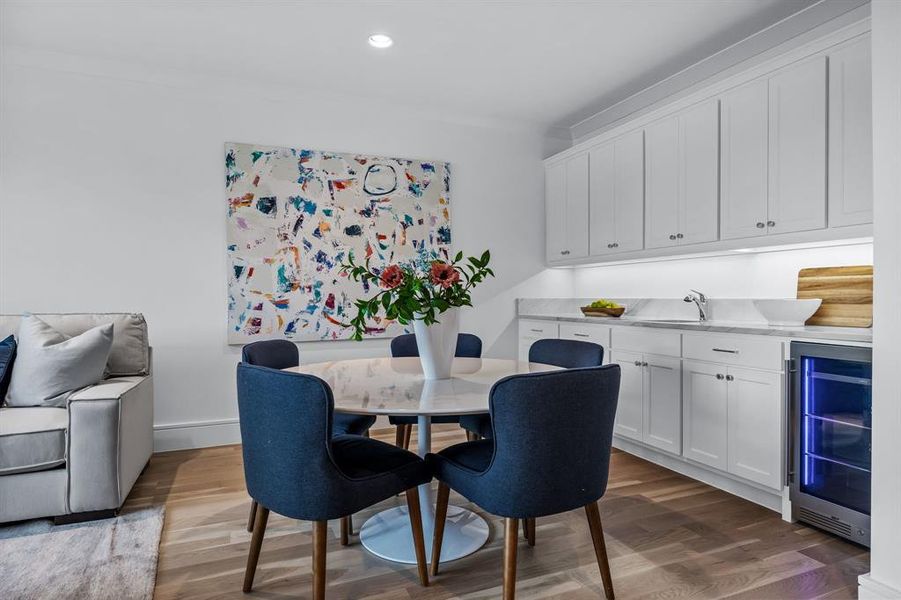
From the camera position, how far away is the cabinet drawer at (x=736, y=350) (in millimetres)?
2680

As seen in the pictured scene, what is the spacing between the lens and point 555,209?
4.79m

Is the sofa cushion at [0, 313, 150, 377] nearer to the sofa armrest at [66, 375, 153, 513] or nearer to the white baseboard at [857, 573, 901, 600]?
the sofa armrest at [66, 375, 153, 513]

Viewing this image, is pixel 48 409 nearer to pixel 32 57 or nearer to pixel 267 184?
pixel 267 184

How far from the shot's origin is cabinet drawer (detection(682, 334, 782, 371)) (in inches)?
105

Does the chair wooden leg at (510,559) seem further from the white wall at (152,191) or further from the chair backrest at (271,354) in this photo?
the white wall at (152,191)

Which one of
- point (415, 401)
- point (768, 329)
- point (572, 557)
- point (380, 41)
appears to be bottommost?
point (572, 557)

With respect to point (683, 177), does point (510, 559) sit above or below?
below

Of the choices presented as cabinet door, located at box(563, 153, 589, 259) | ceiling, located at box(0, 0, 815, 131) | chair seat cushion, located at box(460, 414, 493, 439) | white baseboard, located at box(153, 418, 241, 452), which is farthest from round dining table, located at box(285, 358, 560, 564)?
cabinet door, located at box(563, 153, 589, 259)

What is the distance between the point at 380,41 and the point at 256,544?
2.74 meters

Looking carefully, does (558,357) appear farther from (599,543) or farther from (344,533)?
(344,533)

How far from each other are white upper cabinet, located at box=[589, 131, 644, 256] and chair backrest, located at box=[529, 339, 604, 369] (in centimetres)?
141

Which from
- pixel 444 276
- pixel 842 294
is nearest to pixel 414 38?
pixel 444 276

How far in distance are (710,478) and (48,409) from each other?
3404mm

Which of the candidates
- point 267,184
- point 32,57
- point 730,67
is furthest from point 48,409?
point 730,67
